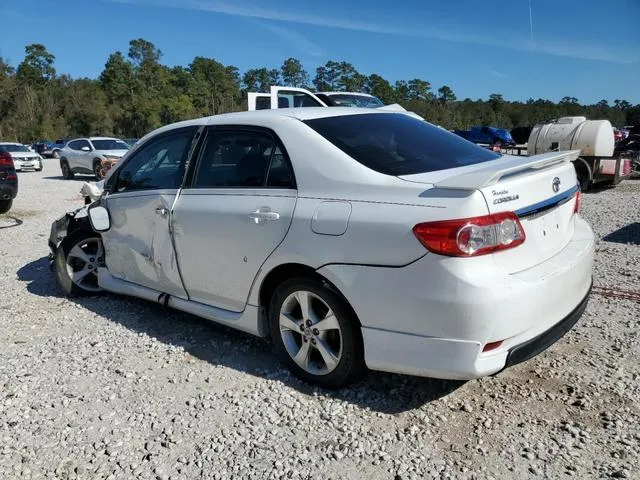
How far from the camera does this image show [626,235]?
721cm

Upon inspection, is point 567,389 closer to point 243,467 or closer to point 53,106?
point 243,467

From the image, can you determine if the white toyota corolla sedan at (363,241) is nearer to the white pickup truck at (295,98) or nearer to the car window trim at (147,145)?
the car window trim at (147,145)

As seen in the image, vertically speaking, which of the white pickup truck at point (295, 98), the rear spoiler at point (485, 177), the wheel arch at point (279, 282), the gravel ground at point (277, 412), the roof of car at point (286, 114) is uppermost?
the white pickup truck at point (295, 98)

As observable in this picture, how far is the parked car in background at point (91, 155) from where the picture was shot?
19250mm

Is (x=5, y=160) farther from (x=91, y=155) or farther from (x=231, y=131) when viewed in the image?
(x=231, y=131)

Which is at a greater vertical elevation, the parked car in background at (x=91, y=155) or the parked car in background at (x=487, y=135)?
the parked car in background at (x=487, y=135)

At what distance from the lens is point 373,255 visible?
106 inches

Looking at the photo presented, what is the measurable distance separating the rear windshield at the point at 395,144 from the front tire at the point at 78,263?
2948 mm

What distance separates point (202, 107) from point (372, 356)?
9261cm

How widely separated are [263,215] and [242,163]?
1.76 feet

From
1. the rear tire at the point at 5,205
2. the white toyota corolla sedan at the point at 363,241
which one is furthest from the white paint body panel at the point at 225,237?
the rear tire at the point at 5,205

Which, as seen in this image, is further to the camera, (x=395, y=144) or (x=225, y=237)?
(x=225, y=237)

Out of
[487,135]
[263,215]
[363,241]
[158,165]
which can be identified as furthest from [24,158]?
[487,135]

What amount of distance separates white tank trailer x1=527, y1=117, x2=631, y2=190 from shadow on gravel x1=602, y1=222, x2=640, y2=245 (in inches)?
217
